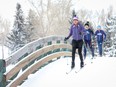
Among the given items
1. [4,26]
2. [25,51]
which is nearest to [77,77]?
[25,51]

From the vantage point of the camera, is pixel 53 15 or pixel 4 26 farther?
pixel 4 26

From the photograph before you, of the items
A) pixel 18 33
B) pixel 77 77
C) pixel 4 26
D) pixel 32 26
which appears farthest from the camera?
pixel 4 26

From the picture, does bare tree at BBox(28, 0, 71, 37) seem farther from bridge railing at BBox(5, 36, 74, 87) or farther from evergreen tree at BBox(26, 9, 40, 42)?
bridge railing at BBox(5, 36, 74, 87)

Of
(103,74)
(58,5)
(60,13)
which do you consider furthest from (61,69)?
(60,13)

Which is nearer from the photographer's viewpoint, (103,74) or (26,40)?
(103,74)

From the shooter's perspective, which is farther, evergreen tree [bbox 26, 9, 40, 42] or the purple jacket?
evergreen tree [bbox 26, 9, 40, 42]

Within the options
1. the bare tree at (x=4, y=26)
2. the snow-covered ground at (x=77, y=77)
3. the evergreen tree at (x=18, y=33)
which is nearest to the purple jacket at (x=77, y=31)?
the snow-covered ground at (x=77, y=77)

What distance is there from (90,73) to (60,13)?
52066 mm

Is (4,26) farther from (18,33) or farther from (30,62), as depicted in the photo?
(30,62)

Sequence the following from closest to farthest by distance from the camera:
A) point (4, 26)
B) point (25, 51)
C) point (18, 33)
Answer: point (25, 51) → point (18, 33) → point (4, 26)

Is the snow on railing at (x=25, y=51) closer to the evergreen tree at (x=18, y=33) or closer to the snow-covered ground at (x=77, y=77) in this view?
the snow-covered ground at (x=77, y=77)

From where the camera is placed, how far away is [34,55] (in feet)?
33.8

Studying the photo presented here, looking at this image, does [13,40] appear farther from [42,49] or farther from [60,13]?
[42,49]

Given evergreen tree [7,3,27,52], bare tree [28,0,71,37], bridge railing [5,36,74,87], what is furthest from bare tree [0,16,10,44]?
bridge railing [5,36,74,87]
